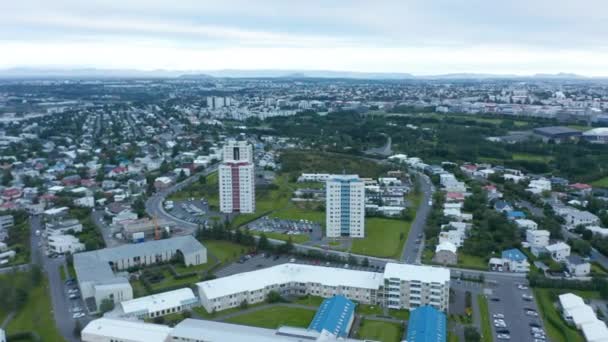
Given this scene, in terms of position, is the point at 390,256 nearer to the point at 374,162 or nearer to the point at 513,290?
the point at 513,290

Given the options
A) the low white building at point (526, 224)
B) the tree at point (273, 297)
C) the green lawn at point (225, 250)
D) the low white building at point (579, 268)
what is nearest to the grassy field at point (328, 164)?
the low white building at point (526, 224)

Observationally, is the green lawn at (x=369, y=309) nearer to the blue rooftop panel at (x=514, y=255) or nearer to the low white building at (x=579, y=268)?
the blue rooftop panel at (x=514, y=255)

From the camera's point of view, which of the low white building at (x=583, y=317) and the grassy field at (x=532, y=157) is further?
the grassy field at (x=532, y=157)

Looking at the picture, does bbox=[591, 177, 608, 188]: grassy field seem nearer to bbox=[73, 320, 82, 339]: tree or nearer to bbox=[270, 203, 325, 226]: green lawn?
bbox=[270, 203, 325, 226]: green lawn

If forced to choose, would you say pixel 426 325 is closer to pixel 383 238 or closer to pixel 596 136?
pixel 383 238

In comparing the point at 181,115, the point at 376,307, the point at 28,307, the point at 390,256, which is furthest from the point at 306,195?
the point at 181,115

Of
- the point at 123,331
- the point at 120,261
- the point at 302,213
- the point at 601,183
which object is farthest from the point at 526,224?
the point at 123,331
